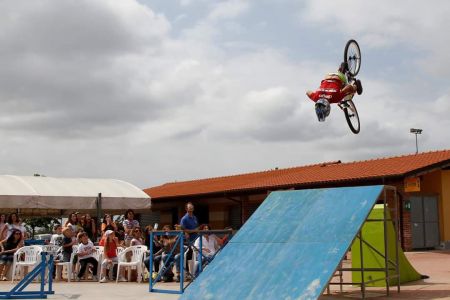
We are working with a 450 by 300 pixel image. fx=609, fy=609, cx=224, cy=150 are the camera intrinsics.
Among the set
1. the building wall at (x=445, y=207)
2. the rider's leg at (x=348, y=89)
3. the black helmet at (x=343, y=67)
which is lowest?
the building wall at (x=445, y=207)

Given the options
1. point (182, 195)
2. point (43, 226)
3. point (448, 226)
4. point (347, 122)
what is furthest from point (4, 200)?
point (43, 226)

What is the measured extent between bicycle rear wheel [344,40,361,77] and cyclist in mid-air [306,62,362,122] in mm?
591

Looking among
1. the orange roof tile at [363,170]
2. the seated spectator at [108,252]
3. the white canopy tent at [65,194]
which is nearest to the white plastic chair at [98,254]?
the seated spectator at [108,252]

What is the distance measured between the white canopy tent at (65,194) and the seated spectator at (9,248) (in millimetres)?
3281

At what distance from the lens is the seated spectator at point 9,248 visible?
13.5 meters

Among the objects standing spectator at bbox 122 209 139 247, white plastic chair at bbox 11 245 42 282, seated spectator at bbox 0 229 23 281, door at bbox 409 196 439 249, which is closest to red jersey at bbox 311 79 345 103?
standing spectator at bbox 122 209 139 247

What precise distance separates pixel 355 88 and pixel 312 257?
5.05 metres

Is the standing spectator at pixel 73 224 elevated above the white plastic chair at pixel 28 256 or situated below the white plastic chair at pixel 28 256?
above

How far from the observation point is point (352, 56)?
1244cm

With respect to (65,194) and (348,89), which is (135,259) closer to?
(65,194)

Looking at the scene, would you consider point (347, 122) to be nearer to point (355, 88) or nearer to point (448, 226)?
point (355, 88)

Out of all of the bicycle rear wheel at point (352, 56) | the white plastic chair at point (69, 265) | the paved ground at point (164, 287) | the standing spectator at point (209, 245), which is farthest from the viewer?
the white plastic chair at point (69, 265)

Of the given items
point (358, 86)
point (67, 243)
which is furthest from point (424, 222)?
point (67, 243)

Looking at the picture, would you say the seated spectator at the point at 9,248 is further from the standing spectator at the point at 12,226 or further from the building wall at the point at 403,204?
the building wall at the point at 403,204
